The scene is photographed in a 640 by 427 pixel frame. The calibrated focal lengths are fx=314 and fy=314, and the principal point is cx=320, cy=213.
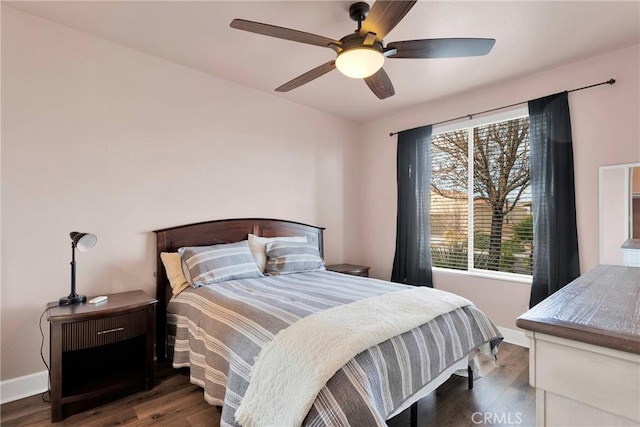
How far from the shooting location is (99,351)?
237 cm

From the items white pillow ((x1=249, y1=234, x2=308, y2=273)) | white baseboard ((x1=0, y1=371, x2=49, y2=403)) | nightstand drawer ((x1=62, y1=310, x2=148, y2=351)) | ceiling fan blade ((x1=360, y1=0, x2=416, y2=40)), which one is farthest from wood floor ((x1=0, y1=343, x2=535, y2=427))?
ceiling fan blade ((x1=360, y1=0, x2=416, y2=40))

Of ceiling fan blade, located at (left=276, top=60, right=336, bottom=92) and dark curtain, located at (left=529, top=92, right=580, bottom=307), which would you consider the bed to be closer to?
dark curtain, located at (left=529, top=92, right=580, bottom=307)

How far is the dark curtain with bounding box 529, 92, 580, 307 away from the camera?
2773 millimetres

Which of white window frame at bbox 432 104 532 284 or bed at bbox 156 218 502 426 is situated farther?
white window frame at bbox 432 104 532 284

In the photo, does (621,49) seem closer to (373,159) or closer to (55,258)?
(373,159)

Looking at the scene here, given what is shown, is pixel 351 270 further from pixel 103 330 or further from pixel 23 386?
pixel 23 386

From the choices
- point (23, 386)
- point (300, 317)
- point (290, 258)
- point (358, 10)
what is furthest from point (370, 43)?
point (23, 386)

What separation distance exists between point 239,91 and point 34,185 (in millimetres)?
1927

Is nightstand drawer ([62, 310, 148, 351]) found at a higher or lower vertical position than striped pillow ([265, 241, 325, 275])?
lower

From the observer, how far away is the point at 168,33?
2.39 metres

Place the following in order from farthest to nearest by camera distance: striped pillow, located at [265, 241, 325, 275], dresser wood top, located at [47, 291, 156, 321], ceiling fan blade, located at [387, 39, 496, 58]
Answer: striped pillow, located at [265, 241, 325, 275], dresser wood top, located at [47, 291, 156, 321], ceiling fan blade, located at [387, 39, 496, 58]

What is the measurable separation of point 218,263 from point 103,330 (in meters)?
0.89

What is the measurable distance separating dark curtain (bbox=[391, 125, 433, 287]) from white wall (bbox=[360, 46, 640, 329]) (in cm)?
15

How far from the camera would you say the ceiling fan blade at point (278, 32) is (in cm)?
169
